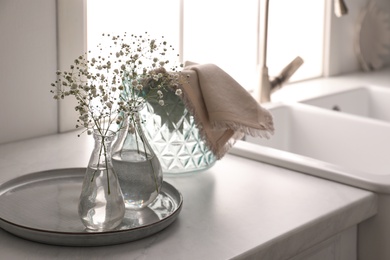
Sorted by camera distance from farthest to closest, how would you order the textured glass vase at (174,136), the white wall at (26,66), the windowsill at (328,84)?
1. the windowsill at (328,84)
2. the white wall at (26,66)
3. the textured glass vase at (174,136)

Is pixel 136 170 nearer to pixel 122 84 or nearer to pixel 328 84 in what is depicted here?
pixel 122 84

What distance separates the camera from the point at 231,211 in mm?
1455

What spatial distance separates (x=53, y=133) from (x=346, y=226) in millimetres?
781

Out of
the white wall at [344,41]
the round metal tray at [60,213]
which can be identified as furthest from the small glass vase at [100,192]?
the white wall at [344,41]

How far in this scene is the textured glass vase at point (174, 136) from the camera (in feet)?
5.16

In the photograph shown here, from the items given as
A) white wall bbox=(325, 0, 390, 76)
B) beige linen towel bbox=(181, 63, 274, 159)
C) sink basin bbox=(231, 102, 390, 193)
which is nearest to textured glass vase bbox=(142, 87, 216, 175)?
beige linen towel bbox=(181, 63, 274, 159)

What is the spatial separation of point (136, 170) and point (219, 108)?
28cm

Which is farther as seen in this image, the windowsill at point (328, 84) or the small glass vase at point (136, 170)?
the windowsill at point (328, 84)

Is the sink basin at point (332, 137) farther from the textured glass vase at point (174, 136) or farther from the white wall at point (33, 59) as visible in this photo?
the white wall at point (33, 59)

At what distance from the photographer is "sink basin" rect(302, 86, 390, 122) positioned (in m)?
2.48

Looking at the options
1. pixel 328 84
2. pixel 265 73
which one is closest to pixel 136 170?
pixel 265 73

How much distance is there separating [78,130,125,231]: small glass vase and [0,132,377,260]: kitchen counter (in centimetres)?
A: 5

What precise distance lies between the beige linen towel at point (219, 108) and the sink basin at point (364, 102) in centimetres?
88

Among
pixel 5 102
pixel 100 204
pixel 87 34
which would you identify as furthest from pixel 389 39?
pixel 100 204
